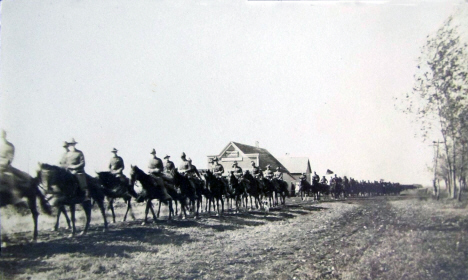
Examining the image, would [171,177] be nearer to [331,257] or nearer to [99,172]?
[99,172]

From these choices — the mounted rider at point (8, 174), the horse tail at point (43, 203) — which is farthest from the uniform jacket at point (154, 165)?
the mounted rider at point (8, 174)

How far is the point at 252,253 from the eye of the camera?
724 centimetres

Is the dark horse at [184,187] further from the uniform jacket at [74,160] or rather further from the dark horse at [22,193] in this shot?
the dark horse at [22,193]

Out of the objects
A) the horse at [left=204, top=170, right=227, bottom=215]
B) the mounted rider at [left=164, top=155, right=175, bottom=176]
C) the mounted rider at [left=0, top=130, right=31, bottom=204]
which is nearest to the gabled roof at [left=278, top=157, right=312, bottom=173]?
the horse at [left=204, top=170, right=227, bottom=215]

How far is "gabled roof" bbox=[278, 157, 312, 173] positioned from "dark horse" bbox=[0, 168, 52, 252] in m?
43.6

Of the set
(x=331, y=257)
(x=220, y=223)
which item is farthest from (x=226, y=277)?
(x=220, y=223)

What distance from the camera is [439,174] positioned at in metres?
7.92

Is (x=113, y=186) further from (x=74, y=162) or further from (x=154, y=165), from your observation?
(x=74, y=162)

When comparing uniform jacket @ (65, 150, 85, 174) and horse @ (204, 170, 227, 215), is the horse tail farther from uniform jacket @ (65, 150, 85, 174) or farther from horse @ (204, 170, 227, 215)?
horse @ (204, 170, 227, 215)

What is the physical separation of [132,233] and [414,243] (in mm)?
6845

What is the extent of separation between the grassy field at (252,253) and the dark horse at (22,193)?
25 centimetres

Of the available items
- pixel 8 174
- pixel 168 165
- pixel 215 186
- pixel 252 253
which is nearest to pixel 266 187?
pixel 215 186

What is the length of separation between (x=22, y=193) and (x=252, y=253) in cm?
502

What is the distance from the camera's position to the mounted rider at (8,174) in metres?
6.42
